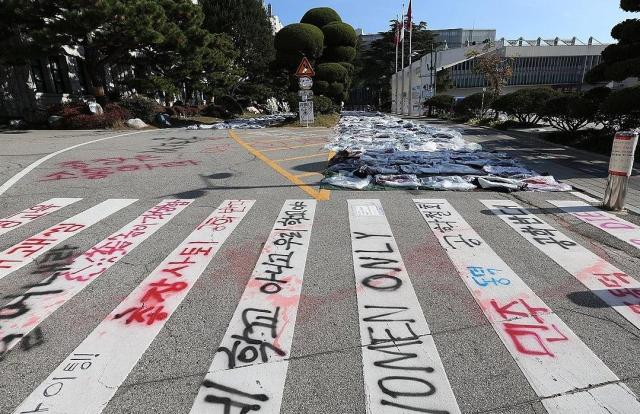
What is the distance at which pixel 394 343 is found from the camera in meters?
2.74

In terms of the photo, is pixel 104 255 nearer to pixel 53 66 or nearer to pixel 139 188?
pixel 139 188

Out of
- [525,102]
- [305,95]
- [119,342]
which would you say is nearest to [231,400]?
[119,342]

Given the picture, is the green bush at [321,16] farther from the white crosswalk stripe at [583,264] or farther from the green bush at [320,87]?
the white crosswalk stripe at [583,264]

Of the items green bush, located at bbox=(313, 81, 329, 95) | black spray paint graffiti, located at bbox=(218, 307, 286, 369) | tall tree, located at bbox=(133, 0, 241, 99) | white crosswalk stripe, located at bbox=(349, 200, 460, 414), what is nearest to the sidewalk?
white crosswalk stripe, located at bbox=(349, 200, 460, 414)

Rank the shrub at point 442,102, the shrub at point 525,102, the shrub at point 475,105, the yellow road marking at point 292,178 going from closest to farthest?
1. the yellow road marking at point 292,178
2. the shrub at point 525,102
3. the shrub at point 475,105
4. the shrub at point 442,102

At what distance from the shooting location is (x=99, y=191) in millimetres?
7207

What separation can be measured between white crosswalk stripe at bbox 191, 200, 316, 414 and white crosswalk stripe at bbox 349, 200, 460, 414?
0.58 meters

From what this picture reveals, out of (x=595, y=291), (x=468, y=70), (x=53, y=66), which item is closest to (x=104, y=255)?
(x=595, y=291)

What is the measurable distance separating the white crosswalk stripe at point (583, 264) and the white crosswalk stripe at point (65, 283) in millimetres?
4776

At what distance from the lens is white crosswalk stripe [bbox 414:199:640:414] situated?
222 centimetres

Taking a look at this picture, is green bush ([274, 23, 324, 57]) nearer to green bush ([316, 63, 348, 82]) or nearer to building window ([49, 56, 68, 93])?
green bush ([316, 63, 348, 82])

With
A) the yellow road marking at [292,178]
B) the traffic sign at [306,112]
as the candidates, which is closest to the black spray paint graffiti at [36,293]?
the yellow road marking at [292,178]

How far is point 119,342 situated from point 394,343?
203 cm

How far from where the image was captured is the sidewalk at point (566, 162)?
23.9ft
